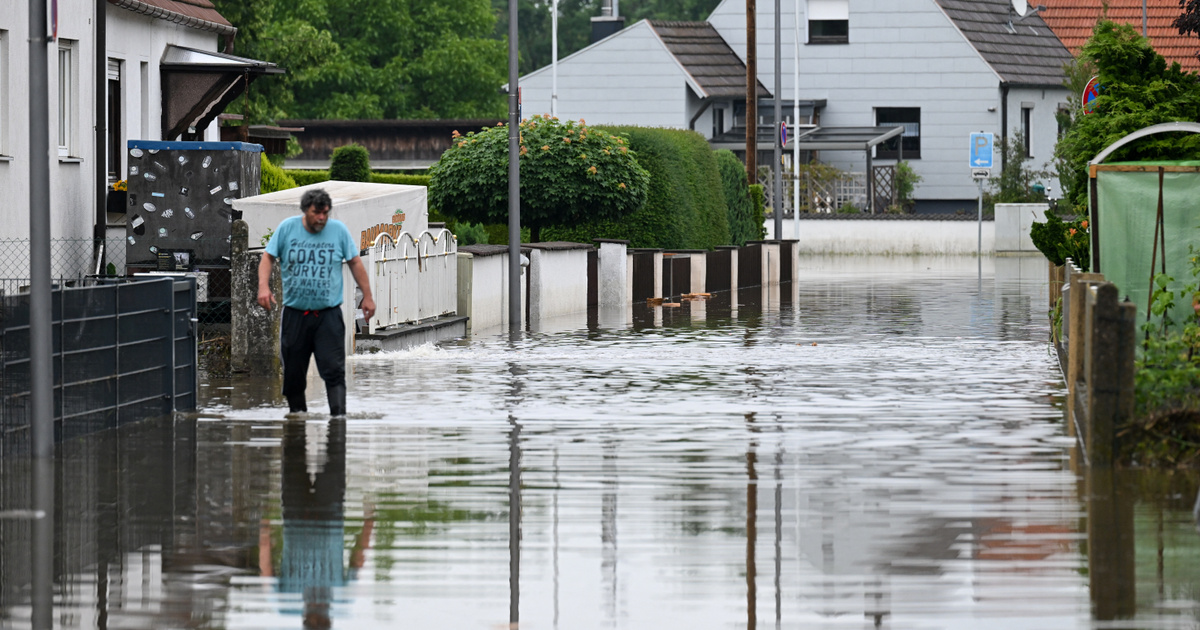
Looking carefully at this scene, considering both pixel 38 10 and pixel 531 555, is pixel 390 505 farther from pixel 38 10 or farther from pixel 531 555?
pixel 38 10

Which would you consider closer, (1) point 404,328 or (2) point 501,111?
(1) point 404,328

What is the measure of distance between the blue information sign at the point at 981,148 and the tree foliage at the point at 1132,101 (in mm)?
30369

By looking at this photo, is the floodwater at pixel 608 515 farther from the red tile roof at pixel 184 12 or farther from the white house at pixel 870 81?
the white house at pixel 870 81

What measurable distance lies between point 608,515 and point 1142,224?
653cm

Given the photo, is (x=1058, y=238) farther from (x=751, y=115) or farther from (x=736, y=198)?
(x=751, y=115)

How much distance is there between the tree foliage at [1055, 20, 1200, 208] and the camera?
19.1 meters

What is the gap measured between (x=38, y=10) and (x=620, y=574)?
4.69 m

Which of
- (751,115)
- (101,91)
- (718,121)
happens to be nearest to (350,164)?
(751,115)

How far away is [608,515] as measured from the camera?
370 inches

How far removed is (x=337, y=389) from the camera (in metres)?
13.2

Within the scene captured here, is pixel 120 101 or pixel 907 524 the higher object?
pixel 120 101

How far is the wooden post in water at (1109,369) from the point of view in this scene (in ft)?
34.7

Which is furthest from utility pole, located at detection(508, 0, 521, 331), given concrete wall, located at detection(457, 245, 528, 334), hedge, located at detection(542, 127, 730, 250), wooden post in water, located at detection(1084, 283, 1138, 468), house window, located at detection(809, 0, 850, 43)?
house window, located at detection(809, 0, 850, 43)

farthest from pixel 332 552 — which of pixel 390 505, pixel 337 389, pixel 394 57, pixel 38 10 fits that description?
pixel 394 57
